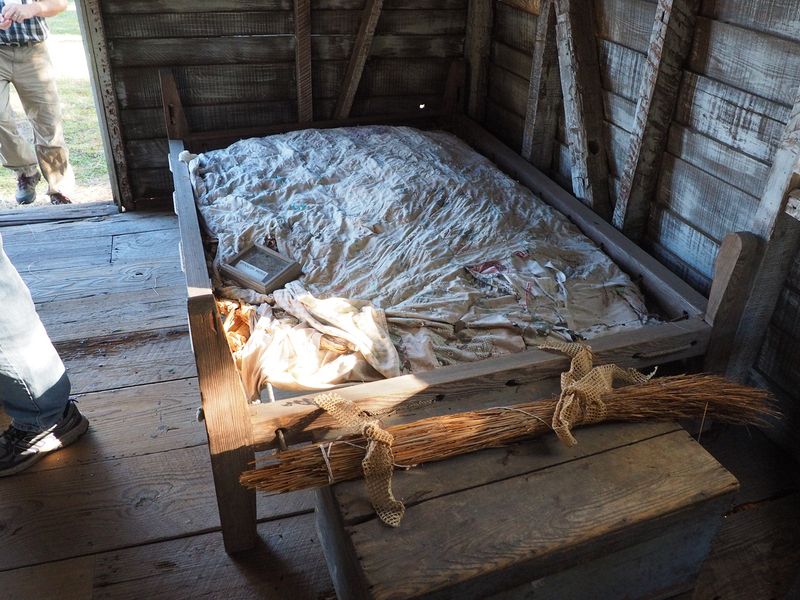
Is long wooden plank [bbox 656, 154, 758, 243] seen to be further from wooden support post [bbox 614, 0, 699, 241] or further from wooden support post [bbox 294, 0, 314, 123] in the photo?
wooden support post [bbox 294, 0, 314, 123]

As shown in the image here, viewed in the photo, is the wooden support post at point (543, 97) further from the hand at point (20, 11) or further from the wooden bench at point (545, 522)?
the hand at point (20, 11)

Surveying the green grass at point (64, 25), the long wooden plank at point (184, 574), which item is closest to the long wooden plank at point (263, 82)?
the long wooden plank at point (184, 574)

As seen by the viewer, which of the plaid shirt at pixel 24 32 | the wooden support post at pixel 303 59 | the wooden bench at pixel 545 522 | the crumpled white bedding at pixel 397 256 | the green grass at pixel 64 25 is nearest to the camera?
the wooden bench at pixel 545 522

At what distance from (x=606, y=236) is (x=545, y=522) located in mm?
1490

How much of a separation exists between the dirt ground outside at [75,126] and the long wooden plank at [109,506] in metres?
2.71

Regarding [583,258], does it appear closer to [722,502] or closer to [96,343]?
[722,502]

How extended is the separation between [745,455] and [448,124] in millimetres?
2540

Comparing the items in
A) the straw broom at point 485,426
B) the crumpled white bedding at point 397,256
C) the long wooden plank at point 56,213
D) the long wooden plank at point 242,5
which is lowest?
the long wooden plank at point 56,213

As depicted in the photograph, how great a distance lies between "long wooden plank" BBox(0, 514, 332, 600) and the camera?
181 centimetres

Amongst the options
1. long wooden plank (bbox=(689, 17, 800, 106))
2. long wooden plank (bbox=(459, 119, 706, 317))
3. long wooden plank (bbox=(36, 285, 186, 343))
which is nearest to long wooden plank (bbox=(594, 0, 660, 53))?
long wooden plank (bbox=(689, 17, 800, 106))

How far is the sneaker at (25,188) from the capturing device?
4340mm

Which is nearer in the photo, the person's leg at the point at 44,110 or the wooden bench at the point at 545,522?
the wooden bench at the point at 545,522

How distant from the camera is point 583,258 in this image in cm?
257

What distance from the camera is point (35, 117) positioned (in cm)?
408
